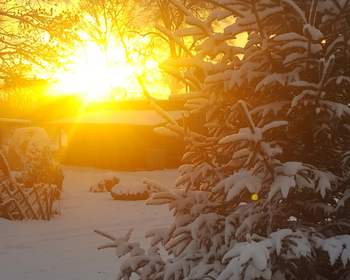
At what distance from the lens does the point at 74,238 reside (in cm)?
1245

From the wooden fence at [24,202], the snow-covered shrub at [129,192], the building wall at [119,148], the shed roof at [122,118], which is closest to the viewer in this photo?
the wooden fence at [24,202]

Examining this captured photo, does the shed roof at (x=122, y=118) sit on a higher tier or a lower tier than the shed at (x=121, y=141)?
higher

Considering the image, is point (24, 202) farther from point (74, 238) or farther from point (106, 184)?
point (106, 184)

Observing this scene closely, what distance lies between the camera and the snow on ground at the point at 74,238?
950 cm

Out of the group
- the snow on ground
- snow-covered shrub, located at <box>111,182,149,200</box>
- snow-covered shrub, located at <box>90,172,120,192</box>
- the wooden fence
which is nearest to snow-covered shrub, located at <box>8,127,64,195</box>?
the snow on ground

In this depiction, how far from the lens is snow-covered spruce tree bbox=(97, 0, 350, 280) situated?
3.44 m

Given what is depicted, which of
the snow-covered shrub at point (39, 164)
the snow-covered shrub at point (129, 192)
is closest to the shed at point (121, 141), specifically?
the snow-covered shrub at point (129, 192)

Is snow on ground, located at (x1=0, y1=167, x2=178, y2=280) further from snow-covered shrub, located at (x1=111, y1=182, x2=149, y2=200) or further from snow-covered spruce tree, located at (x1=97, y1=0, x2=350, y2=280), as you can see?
snow-covered spruce tree, located at (x1=97, y1=0, x2=350, y2=280)

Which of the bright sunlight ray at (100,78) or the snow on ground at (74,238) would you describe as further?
the bright sunlight ray at (100,78)

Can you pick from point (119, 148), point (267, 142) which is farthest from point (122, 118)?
point (267, 142)

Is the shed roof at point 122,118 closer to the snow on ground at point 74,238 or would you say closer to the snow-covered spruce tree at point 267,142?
the snow on ground at point 74,238

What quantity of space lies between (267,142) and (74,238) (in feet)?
31.5

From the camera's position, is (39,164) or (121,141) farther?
(121,141)

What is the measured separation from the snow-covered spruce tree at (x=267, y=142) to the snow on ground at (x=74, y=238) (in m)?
5.50
